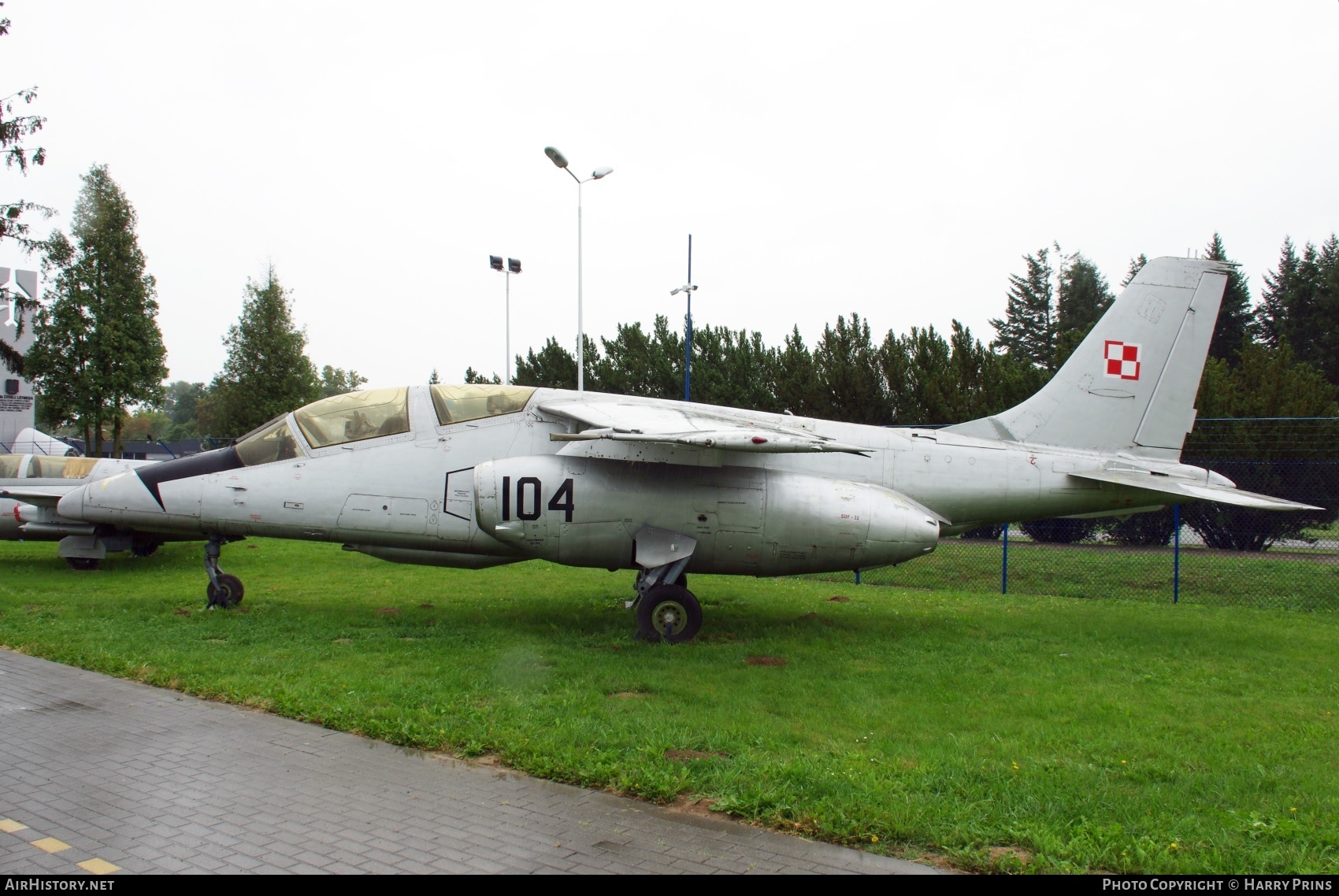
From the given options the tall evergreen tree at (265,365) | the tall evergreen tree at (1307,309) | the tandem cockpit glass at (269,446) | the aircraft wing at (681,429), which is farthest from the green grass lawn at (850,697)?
the tall evergreen tree at (1307,309)

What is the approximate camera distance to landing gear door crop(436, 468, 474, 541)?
1014 centimetres

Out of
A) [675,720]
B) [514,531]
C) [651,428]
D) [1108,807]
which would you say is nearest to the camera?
[1108,807]

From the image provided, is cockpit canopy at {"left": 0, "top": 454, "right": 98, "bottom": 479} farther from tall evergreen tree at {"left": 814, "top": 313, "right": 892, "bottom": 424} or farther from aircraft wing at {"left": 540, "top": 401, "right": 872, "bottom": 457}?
tall evergreen tree at {"left": 814, "top": 313, "right": 892, "bottom": 424}

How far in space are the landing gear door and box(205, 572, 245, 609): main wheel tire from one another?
10.4 ft

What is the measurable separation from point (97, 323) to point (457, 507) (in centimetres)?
2431

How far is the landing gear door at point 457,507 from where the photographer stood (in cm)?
1014

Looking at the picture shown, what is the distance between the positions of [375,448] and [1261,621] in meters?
11.8

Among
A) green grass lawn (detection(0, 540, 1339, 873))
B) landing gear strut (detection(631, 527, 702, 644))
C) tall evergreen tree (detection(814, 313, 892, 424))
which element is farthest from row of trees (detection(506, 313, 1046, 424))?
landing gear strut (detection(631, 527, 702, 644))

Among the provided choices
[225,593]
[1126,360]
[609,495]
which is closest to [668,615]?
[609,495]

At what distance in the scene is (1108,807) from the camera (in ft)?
15.8

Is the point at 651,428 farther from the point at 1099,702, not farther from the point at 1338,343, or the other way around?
the point at 1338,343

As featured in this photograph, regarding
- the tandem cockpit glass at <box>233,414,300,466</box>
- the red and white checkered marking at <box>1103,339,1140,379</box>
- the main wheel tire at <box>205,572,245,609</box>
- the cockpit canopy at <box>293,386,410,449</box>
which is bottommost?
the main wheel tire at <box>205,572,245,609</box>

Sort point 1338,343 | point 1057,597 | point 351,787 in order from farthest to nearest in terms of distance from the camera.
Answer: point 1338,343, point 1057,597, point 351,787

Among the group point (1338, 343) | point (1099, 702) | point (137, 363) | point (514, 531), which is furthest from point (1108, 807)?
point (1338, 343)
